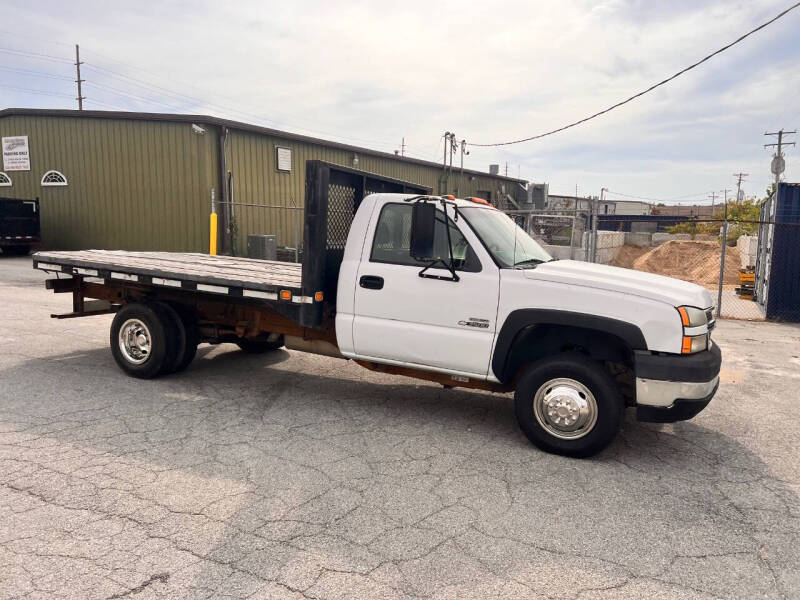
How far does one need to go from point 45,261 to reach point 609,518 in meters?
6.64

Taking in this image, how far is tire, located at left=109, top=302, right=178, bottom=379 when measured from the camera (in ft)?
20.6

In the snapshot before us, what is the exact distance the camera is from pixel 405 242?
5.15 m

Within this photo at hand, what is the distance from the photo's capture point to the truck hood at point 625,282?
4.41 meters

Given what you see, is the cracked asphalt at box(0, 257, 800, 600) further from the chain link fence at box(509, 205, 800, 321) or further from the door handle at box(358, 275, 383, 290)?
the chain link fence at box(509, 205, 800, 321)

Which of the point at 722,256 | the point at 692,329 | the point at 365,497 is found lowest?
the point at 365,497

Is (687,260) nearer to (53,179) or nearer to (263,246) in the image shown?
(263,246)

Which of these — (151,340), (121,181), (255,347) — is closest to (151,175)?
(121,181)

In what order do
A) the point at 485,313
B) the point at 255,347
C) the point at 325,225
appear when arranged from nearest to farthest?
the point at 485,313 → the point at 325,225 → the point at 255,347

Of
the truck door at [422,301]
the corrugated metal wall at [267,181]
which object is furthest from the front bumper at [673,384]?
the corrugated metal wall at [267,181]

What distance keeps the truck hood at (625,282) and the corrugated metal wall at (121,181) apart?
15.2 metres

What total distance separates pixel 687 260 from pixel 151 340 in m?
27.5

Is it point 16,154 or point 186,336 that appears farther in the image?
point 16,154

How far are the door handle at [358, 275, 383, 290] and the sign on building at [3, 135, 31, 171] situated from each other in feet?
69.7

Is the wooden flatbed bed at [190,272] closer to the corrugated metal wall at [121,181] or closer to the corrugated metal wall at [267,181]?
the corrugated metal wall at [267,181]
